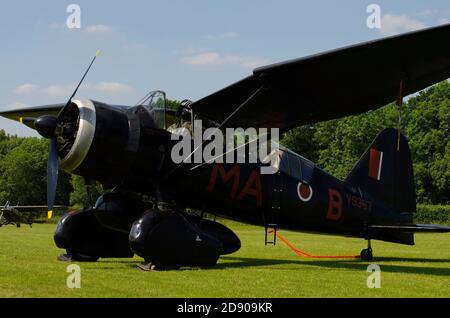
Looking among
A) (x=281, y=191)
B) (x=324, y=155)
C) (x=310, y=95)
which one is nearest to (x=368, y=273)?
(x=281, y=191)

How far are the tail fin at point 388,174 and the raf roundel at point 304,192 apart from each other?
203cm

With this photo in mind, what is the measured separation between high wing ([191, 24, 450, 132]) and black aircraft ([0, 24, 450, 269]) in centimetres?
2

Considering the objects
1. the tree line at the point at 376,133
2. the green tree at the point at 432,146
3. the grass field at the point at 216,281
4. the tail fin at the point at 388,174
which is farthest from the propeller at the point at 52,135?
the green tree at the point at 432,146

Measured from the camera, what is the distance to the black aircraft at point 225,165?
973cm

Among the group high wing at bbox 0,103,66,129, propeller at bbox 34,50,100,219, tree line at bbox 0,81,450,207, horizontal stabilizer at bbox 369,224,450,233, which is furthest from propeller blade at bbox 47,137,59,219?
tree line at bbox 0,81,450,207

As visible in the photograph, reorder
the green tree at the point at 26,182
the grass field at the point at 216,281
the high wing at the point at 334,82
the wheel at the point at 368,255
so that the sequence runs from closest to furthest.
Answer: the grass field at the point at 216,281 → the high wing at the point at 334,82 → the wheel at the point at 368,255 → the green tree at the point at 26,182

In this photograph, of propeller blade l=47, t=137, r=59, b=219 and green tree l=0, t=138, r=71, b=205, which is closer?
propeller blade l=47, t=137, r=59, b=219

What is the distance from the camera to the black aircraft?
973 cm

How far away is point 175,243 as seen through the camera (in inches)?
388

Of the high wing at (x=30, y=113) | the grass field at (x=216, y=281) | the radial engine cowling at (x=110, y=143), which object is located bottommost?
the grass field at (x=216, y=281)

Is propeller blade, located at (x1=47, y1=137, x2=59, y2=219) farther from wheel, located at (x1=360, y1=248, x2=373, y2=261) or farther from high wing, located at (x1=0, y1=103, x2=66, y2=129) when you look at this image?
wheel, located at (x1=360, y1=248, x2=373, y2=261)

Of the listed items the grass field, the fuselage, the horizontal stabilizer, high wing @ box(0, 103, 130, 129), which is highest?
high wing @ box(0, 103, 130, 129)

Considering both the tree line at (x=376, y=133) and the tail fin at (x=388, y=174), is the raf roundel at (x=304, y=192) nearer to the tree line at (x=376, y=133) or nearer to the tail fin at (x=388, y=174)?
the tail fin at (x=388, y=174)

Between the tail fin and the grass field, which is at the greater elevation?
the tail fin
